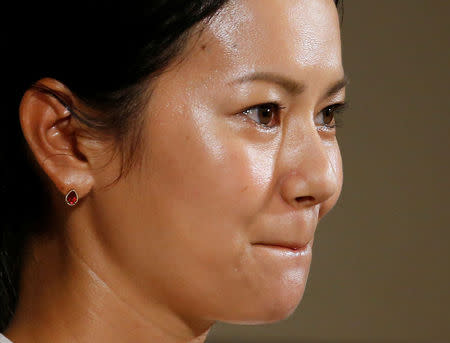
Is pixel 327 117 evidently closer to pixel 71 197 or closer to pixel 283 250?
pixel 283 250

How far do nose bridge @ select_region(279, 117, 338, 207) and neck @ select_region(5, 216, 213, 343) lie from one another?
198mm

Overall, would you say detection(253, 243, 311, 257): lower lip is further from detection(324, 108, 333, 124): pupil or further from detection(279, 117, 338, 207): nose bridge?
detection(324, 108, 333, 124): pupil

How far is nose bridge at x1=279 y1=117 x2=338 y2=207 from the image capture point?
0.98 m

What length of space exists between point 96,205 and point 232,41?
0.77 ft


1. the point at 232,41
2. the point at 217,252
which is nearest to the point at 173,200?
the point at 217,252

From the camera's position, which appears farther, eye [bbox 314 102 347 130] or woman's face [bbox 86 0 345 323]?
eye [bbox 314 102 347 130]

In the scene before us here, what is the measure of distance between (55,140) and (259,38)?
252mm

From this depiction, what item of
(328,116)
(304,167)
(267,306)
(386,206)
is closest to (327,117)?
(328,116)

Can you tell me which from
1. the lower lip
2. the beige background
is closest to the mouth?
the lower lip

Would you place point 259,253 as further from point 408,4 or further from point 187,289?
point 408,4

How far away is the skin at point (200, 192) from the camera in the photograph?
96cm

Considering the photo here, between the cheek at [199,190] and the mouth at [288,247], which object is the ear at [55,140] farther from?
the mouth at [288,247]

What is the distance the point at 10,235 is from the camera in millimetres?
1121

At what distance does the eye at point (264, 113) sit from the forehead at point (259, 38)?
4cm
